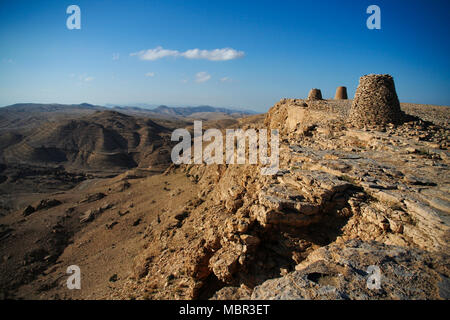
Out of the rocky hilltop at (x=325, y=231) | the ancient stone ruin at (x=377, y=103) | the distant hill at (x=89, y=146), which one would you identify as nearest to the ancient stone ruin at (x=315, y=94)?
the ancient stone ruin at (x=377, y=103)

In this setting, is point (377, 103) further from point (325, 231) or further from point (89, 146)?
point (89, 146)

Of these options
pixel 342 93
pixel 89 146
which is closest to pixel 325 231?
pixel 342 93

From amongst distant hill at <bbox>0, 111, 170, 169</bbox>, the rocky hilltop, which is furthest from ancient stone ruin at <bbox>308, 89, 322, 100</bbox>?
distant hill at <bbox>0, 111, 170, 169</bbox>

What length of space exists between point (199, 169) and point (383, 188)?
1549cm

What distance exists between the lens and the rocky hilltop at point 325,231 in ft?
11.3

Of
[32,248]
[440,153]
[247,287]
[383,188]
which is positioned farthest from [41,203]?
[440,153]

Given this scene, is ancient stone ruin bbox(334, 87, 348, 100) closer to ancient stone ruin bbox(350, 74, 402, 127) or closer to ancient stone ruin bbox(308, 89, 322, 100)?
ancient stone ruin bbox(308, 89, 322, 100)

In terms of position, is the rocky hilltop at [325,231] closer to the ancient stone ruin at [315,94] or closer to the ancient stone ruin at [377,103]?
the ancient stone ruin at [377,103]

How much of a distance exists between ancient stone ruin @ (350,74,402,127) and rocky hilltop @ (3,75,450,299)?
75 mm

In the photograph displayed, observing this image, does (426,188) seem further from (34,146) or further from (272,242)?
(34,146)

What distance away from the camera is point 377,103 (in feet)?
30.7

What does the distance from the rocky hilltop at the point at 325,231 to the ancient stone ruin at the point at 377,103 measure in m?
0.07

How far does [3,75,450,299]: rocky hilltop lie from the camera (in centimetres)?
344

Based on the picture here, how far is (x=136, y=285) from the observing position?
23.9ft
